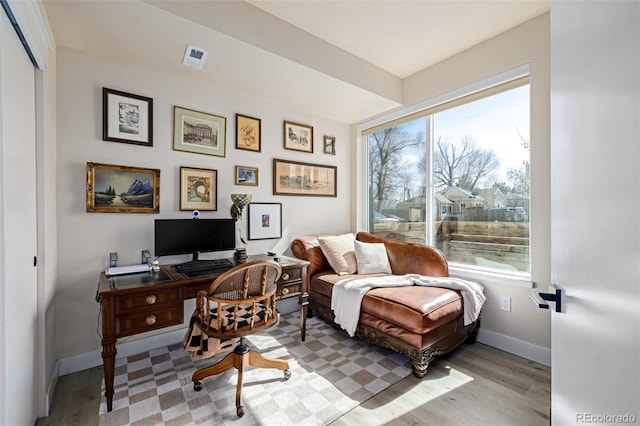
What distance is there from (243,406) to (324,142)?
286 centimetres

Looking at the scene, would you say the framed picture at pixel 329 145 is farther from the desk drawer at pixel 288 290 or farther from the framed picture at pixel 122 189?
the framed picture at pixel 122 189

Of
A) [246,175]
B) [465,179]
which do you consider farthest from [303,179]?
[465,179]

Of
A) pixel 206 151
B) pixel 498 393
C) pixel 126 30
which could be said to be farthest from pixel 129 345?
pixel 498 393

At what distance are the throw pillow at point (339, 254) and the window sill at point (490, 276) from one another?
1.01 metres

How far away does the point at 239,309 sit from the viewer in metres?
1.81

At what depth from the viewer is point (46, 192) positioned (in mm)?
1719

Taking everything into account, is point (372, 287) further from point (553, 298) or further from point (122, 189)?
point (122, 189)

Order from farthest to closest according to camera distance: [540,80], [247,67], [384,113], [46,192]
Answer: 1. [384,113]
2. [247,67]
3. [540,80]
4. [46,192]

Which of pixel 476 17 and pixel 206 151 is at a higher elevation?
pixel 476 17

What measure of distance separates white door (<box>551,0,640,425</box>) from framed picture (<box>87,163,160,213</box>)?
2657 millimetres

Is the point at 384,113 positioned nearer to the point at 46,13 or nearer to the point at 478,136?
the point at 478,136

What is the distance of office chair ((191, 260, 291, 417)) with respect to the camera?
1.73 meters

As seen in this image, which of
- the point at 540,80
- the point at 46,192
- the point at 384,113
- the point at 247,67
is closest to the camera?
the point at 46,192

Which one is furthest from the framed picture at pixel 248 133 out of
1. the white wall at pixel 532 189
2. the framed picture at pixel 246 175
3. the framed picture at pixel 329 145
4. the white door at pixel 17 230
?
the white wall at pixel 532 189
